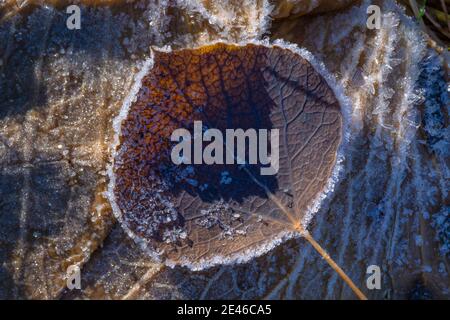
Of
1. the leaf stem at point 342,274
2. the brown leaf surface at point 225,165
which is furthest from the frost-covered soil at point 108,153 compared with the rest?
the brown leaf surface at point 225,165

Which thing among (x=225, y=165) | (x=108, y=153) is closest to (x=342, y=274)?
(x=225, y=165)

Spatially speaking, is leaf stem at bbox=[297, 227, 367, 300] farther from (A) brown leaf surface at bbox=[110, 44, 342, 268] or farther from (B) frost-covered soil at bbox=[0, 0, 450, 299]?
(A) brown leaf surface at bbox=[110, 44, 342, 268]

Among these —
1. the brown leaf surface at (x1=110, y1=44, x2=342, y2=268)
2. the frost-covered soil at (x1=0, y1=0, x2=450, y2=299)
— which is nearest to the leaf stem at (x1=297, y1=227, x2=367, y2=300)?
the frost-covered soil at (x1=0, y1=0, x2=450, y2=299)

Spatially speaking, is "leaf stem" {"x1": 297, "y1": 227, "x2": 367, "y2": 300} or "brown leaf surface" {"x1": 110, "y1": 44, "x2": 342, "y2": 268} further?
"leaf stem" {"x1": 297, "y1": 227, "x2": 367, "y2": 300}

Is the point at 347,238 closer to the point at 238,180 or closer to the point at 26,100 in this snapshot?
the point at 238,180

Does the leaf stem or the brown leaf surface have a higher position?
the brown leaf surface

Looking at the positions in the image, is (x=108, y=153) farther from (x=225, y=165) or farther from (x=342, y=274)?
(x=342, y=274)

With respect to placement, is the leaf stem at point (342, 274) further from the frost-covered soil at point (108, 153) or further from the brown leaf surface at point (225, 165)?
the brown leaf surface at point (225, 165)
